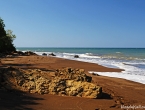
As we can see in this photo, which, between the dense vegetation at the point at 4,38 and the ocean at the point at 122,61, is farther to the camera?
the dense vegetation at the point at 4,38

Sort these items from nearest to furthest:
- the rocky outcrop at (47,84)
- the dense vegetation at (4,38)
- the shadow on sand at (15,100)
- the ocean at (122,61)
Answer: the shadow on sand at (15,100)
the rocky outcrop at (47,84)
the ocean at (122,61)
the dense vegetation at (4,38)

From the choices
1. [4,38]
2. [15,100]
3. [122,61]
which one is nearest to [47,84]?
[15,100]

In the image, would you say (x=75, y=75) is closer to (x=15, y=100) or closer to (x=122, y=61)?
(x=15, y=100)

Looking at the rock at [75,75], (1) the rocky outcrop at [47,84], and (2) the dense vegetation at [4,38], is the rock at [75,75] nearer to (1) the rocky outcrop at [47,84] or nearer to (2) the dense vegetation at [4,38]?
(1) the rocky outcrop at [47,84]

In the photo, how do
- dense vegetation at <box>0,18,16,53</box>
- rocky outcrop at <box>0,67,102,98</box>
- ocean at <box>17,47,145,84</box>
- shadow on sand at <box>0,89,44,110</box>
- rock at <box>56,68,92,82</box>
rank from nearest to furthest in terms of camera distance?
shadow on sand at <box>0,89,44,110</box> < rocky outcrop at <box>0,67,102,98</box> < rock at <box>56,68,92,82</box> < ocean at <box>17,47,145,84</box> < dense vegetation at <box>0,18,16,53</box>

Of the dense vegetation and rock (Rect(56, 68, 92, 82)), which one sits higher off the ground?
the dense vegetation

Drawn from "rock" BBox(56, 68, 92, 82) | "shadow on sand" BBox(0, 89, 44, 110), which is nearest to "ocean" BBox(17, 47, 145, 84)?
"rock" BBox(56, 68, 92, 82)

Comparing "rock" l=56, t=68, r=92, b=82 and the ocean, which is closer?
"rock" l=56, t=68, r=92, b=82

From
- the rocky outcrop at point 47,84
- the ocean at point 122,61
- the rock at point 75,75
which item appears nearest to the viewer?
the rocky outcrop at point 47,84

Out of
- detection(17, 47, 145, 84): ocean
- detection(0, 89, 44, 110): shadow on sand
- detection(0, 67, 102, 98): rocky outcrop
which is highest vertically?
detection(0, 67, 102, 98): rocky outcrop

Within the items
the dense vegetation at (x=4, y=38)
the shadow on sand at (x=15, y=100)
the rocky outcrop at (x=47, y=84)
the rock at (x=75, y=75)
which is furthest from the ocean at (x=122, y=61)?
the dense vegetation at (x=4, y=38)

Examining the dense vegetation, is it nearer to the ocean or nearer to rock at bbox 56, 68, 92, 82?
the ocean

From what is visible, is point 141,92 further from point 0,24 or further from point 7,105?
point 0,24

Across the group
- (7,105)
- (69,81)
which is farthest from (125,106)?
(7,105)
